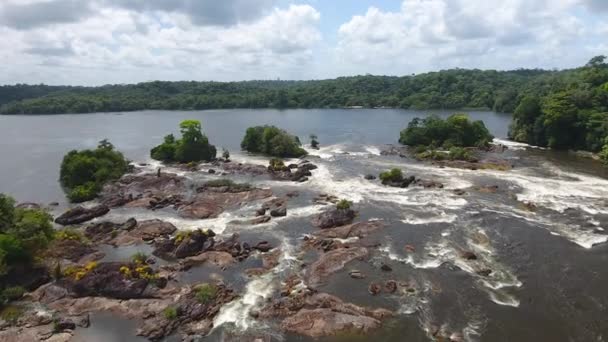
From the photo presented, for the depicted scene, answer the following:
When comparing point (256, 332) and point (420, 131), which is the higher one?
point (420, 131)

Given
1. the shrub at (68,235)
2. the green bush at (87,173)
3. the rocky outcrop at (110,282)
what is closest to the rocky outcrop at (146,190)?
the green bush at (87,173)

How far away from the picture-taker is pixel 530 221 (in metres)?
50.2

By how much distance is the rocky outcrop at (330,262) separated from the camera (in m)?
39.1

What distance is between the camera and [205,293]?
35188mm

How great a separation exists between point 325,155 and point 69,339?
6774cm

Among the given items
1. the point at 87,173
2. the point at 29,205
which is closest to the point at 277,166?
the point at 87,173

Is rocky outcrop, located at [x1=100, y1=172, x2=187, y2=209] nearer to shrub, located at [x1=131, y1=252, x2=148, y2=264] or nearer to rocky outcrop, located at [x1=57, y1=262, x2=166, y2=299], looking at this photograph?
shrub, located at [x1=131, y1=252, x2=148, y2=264]

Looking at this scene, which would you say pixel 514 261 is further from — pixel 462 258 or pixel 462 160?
pixel 462 160

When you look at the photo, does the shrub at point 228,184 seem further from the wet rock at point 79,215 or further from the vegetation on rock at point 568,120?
the vegetation on rock at point 568,120

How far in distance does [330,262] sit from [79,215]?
34.0 metres

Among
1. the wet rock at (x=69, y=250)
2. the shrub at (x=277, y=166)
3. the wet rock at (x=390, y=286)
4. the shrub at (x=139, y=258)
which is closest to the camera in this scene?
the wet rock at (x=390, y=286)

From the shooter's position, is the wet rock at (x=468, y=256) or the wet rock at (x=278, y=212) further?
the wet rock at (x=278, y=212)

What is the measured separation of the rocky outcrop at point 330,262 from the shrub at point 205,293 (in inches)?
320

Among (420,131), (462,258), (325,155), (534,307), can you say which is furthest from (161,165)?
(534,307)
